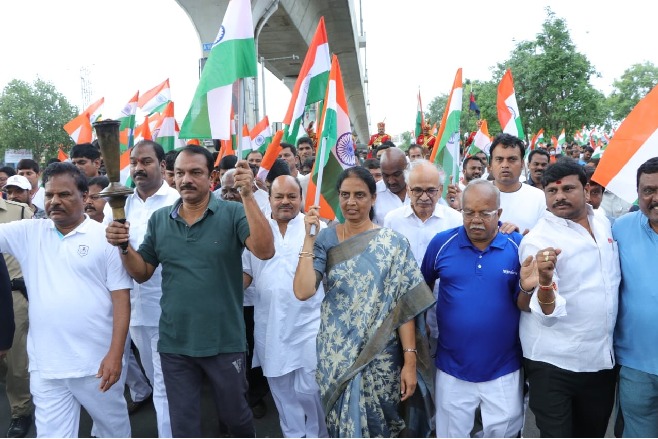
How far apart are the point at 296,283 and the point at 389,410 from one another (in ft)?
2.70

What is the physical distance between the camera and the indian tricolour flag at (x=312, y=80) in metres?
4.02

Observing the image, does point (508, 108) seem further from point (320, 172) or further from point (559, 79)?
point (559, 79)

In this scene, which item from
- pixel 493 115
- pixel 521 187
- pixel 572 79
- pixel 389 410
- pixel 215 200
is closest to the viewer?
pixel 389 410

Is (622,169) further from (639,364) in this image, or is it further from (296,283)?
(296,283)

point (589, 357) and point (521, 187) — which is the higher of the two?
point (521, 187)

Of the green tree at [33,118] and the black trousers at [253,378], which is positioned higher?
the green tree at [33,118]

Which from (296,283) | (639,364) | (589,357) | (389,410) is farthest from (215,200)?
(639,364)

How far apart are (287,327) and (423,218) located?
1.19m

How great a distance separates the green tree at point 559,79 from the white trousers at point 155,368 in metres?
21.0

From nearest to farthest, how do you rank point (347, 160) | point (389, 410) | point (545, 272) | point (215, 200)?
point (545, 272), point (389, 410), point (215, 200), point (347, 160)

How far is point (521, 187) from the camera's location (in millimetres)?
4086

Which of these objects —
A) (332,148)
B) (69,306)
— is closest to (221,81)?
(332,148)

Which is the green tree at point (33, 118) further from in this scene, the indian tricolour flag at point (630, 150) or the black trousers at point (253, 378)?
the indian tricolour flag at point (630, 150)

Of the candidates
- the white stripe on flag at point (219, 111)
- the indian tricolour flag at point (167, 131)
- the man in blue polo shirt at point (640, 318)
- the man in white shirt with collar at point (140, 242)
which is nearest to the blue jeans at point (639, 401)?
the man in blue polo shirt at point (640, 318)
